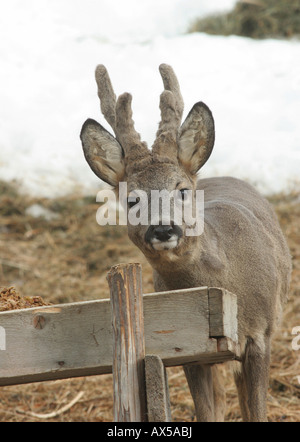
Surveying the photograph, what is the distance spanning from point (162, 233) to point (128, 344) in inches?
47.7

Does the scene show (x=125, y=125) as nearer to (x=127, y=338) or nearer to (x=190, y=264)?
(x=190, y=264)

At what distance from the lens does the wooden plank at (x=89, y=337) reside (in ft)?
13.1

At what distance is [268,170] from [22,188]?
3.34m

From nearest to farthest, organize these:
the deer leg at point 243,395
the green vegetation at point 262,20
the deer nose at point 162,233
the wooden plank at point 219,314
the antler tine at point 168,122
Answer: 1. the wooden plank at point 219,314
2. the deer nose at point 162,233
3. the antler tine at point 168,122
4. the deer leg at point 243,395
5. the green vegetation at point 262,20

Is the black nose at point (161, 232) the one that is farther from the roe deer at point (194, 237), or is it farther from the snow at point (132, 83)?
the snow at point (132, 83)

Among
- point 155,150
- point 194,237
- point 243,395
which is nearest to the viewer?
point 194,237

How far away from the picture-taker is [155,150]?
554cm

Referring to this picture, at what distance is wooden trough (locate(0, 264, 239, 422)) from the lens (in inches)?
151

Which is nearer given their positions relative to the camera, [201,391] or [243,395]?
[201,391]

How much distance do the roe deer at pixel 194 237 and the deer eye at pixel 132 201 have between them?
0.06 meters

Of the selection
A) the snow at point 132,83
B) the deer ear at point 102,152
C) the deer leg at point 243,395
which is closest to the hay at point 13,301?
the deer ear at point 102,152

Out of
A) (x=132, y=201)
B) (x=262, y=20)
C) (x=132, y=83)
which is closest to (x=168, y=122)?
(x=132, y=201)

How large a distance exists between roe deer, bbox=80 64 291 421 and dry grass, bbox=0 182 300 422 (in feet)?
5.03

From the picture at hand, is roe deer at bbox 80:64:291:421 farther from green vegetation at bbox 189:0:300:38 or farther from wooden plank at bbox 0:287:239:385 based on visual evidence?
green vegetation at bbox 189:0:300:38
